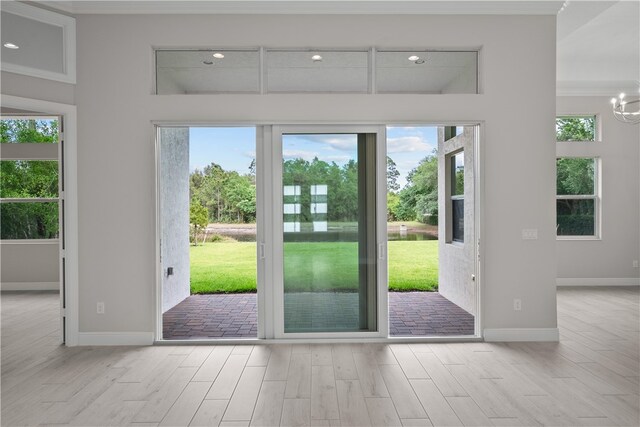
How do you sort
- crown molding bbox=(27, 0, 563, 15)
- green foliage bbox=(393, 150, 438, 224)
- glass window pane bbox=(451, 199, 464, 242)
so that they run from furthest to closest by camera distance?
green foliage bbox=(393, 150, 438, 224)
glass window pane bbox=(451, 199, 464, 242)
crown molding bbox=(27, 0, 563, 15)

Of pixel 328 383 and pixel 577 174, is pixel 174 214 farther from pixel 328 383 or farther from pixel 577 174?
pixel 577 174

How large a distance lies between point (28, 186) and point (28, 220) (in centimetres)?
60

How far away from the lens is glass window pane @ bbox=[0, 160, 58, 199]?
708 cm

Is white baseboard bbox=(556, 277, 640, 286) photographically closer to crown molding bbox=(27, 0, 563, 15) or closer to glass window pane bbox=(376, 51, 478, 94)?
glass window pane bbox=(376, 51, 478, 94)

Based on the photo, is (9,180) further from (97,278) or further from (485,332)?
(485,332)

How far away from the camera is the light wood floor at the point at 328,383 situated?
8.66 feet

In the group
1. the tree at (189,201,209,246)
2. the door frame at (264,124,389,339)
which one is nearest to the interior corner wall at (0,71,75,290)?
the tree at (189,201,209,246)

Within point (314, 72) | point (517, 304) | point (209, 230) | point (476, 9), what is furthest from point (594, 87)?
point (209, 230)

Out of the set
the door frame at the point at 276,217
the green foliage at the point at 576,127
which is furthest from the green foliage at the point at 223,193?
the green foliage at the point at 576,127

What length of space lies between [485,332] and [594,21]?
12.1 feet

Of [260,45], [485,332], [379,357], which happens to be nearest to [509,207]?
[485,332]

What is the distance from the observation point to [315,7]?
3988 mm

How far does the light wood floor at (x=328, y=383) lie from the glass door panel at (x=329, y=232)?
0.35 metres

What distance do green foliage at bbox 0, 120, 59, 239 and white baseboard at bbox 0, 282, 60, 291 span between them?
0.77 m
